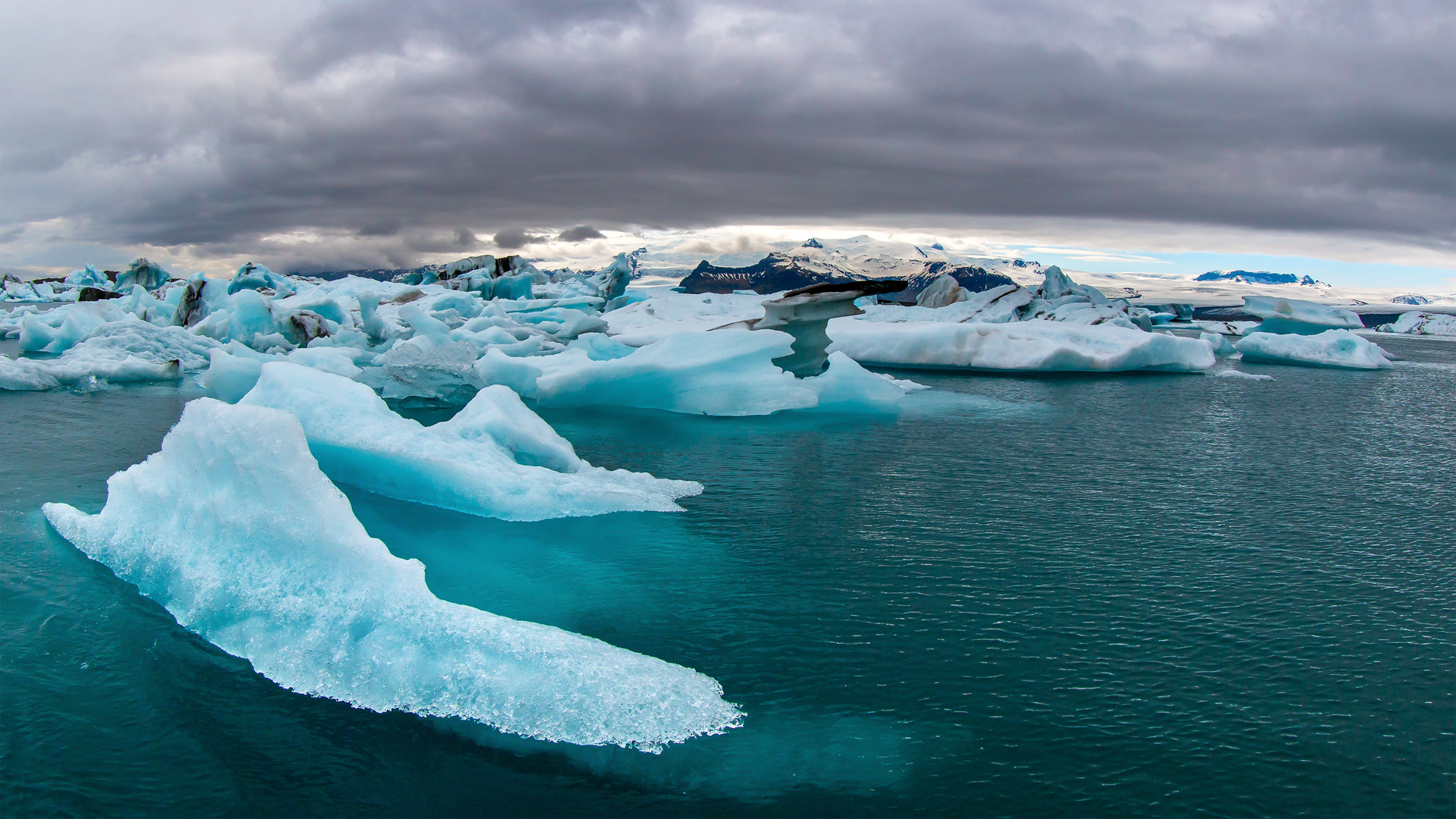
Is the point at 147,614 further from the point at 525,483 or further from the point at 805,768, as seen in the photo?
the point at 805,768

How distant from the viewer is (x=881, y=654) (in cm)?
480

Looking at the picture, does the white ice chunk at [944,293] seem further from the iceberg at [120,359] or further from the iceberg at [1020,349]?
the iceberg at [120,359]

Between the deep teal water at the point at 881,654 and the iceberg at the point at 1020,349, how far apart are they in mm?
11198

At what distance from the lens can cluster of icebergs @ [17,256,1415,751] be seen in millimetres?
4191

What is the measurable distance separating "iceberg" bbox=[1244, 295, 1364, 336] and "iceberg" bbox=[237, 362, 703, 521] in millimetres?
26404

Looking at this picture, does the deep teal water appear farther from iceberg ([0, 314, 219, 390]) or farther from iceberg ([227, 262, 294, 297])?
iceberg ([227, 262, 294, 297])

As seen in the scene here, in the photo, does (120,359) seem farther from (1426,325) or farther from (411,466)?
(1426,325)

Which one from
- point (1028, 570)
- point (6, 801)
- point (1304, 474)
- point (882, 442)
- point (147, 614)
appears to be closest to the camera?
point (6, 801)

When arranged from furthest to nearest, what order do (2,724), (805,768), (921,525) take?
(921,525), (2,724), (805,768)

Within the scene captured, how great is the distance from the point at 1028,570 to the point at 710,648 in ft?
8.28

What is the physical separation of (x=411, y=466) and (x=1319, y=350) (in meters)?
25.6

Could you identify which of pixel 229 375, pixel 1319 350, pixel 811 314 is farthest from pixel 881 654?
pixel 1319 350

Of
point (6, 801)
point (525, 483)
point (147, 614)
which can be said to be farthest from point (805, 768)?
point (525, 483)

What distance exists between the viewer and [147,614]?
5.16 m
